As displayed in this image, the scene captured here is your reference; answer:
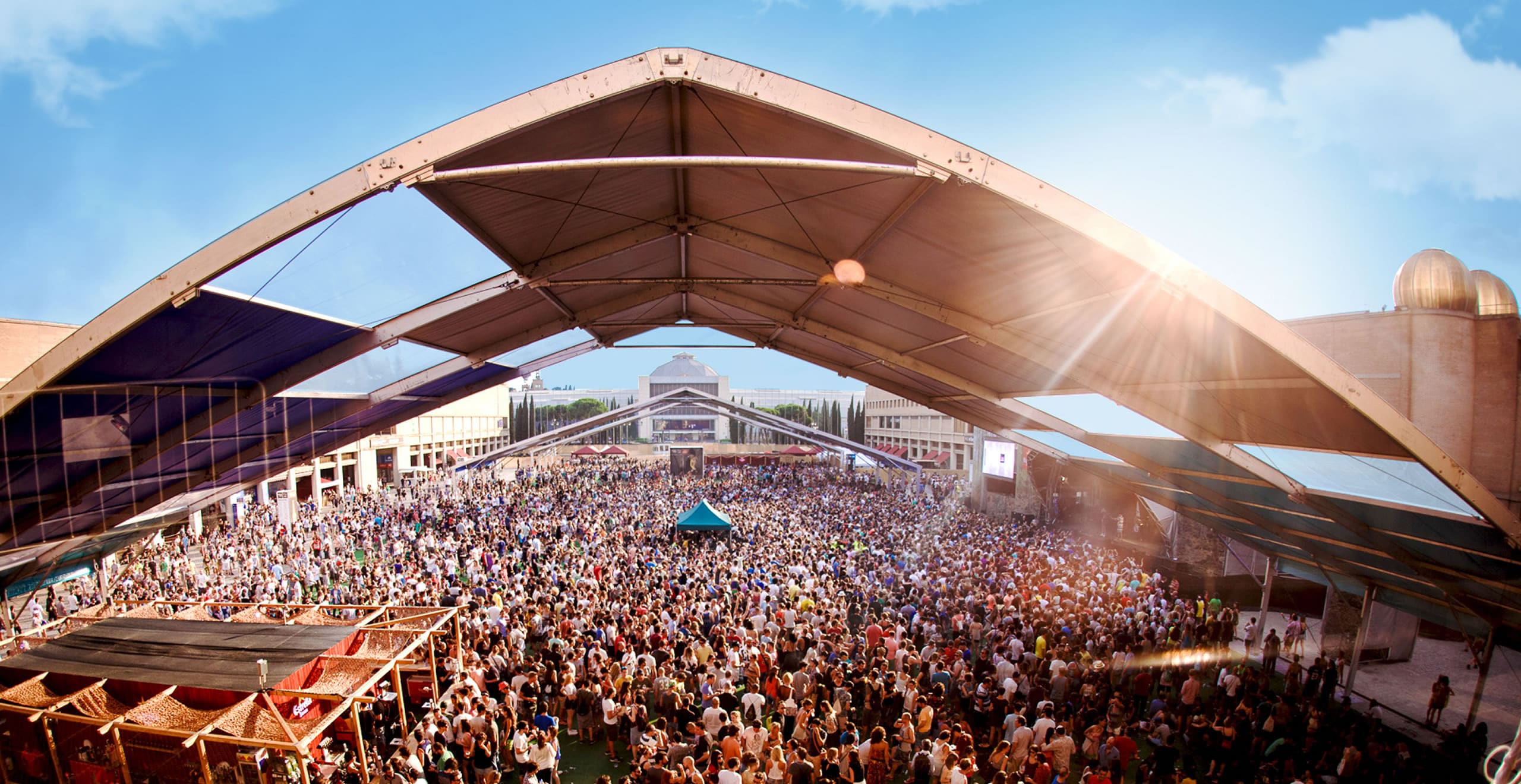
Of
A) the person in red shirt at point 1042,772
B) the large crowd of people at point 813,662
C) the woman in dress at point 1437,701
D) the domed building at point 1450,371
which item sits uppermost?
the domed building at point 1450,371

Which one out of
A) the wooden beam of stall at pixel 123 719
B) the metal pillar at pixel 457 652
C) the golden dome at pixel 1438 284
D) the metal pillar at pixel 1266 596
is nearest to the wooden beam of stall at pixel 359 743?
the wooden beam of stall at pixel 123 719

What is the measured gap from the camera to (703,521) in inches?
819

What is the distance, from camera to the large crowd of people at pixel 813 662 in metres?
7.61

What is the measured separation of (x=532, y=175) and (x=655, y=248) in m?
3.11

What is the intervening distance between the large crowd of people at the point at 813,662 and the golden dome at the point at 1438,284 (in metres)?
8.56

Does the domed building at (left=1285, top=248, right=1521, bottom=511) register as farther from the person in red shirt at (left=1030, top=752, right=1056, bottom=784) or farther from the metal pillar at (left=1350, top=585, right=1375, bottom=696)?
the person in red shirt at (left=1030, top=752, right=1056, bottom=784)

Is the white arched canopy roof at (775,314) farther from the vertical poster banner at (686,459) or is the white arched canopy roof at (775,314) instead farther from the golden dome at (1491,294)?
the vertical poster banner at (686,459)

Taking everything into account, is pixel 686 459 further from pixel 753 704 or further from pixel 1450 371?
pixel 1450 371

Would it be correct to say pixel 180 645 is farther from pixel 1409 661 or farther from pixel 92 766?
pixel 1409 661

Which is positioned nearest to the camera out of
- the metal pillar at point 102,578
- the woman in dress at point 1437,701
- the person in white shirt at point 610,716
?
the person in white shirt at point 610,716

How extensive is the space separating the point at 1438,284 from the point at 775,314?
15.3m

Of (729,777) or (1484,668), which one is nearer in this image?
(729,777)

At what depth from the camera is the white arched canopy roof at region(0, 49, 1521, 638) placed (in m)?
5.07

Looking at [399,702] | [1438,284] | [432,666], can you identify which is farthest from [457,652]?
[1438,284]
